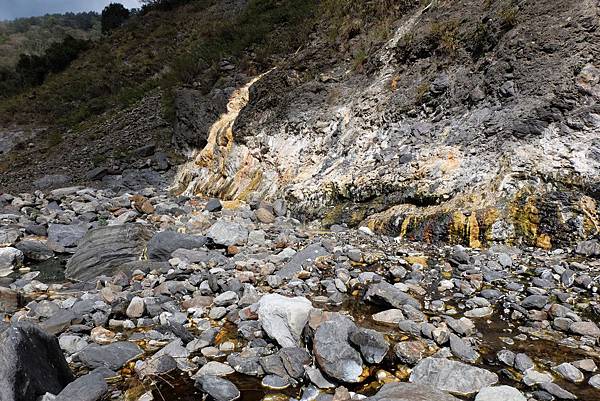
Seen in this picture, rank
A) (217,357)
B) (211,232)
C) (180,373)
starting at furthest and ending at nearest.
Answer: (211,232) < (217,357) < (180,373)

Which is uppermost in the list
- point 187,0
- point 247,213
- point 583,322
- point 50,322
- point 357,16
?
point 187,0

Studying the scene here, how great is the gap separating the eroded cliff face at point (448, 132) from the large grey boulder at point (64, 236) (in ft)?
12.2

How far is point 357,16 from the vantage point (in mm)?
11977

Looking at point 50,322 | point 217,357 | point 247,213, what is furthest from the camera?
point 247,213

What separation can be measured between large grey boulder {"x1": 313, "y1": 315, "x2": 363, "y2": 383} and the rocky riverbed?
0.04ft

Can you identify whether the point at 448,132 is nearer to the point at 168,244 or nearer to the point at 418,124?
the point at 418,124

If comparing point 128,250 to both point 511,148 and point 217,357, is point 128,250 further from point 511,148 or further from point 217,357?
point 511,148

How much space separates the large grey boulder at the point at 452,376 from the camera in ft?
10.1

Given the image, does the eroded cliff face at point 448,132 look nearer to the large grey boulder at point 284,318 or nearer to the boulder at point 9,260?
A: the large grey boulder at point 284,318

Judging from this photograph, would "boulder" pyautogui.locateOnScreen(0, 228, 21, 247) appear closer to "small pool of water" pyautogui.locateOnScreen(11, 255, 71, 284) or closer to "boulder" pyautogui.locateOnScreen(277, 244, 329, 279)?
"small pool of water" pyautogui.locateOnScreen(11, 255, 71, 284)

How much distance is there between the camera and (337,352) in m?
3.40

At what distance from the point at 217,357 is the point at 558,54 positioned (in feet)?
24.5

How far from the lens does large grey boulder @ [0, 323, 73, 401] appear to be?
269cm

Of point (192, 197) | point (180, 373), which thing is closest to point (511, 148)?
point (180, 373)
